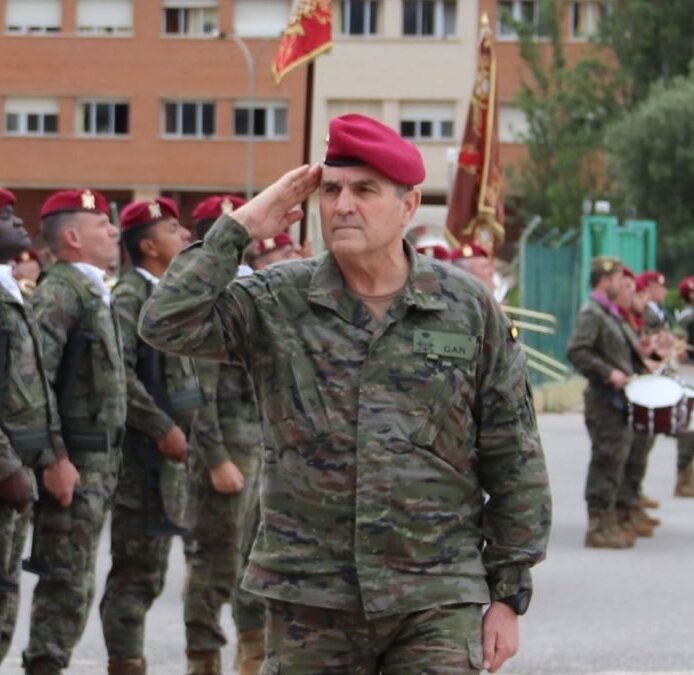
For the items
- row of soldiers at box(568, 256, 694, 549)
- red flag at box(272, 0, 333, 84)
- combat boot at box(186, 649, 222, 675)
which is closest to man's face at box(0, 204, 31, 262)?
combat boot at box(186, 649, 222, 675)

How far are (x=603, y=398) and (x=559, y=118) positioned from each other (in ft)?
149

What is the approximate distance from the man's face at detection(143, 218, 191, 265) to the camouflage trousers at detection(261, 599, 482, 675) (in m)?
3.93

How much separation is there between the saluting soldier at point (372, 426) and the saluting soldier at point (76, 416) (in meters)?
2.63

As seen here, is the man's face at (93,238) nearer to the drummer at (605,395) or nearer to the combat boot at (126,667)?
the combat boot at (126,667)

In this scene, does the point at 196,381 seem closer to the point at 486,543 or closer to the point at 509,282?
the point at 486,543

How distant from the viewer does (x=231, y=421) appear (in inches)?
361

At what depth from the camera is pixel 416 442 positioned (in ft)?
16.6

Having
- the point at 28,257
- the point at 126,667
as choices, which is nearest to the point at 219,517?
the point at 126,667

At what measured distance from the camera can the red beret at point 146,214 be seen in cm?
889

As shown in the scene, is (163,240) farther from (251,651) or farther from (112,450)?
(251,651)

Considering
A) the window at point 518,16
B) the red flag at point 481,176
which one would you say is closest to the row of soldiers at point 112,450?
the red flag at point 481,176

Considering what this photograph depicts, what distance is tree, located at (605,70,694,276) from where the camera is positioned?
175 feet

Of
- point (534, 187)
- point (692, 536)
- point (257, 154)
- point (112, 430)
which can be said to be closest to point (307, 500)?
point (112, 430)

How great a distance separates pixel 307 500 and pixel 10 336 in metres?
2.40
